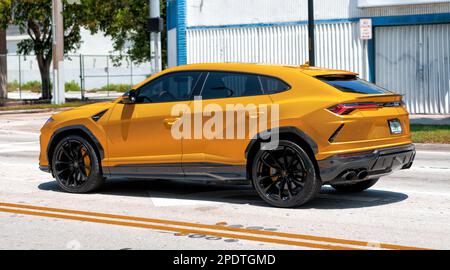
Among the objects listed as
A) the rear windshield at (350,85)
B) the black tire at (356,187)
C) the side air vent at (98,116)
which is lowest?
the black tire at (356,187)

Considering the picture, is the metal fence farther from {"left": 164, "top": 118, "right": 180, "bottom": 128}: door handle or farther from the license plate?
the license plate

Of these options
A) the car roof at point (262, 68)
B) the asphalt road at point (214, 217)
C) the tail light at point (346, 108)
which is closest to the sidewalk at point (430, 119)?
the asphalt road at point (214, 217)

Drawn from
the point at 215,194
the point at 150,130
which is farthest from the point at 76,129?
the point at 215,194

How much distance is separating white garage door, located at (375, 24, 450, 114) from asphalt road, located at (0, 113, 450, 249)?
13.2 meters

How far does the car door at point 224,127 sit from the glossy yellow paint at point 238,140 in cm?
1

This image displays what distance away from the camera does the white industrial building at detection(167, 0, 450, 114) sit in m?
25.8

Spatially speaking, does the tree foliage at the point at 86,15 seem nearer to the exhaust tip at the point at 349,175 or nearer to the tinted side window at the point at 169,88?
the tinted side window at the point at 169,88

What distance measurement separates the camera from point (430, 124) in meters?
22.7

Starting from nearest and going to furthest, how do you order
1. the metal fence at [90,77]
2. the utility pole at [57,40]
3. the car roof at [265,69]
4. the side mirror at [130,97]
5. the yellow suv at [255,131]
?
the yellow suv at [255,131], the car roof at [265,69], the side mirror at [130,97], the utility pole at [57,40], the metal fence at [90,77]

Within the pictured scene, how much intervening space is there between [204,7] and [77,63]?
151 feet

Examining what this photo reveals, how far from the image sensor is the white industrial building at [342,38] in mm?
25828

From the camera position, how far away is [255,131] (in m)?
9.95

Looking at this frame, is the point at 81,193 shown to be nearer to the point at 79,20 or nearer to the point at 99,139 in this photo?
the point at 99,139
